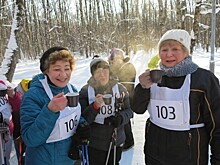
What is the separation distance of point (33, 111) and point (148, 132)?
967mm

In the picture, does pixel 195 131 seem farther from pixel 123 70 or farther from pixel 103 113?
pixel 123 70

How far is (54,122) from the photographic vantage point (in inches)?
75.7

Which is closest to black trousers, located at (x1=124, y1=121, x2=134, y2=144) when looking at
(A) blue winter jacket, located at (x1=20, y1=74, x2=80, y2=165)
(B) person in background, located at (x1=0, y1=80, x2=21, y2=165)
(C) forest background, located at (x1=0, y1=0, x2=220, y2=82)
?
(B) person in background, located at (x1=0, y1=80, x2=21, y2=165)

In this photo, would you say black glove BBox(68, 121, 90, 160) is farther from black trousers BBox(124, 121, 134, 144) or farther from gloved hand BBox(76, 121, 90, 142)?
black trousers BBox(124, 121, 134, 144)

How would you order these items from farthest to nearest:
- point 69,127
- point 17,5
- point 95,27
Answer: point 95,27 < point 17,5 < point 69,127

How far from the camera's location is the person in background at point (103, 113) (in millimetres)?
3016

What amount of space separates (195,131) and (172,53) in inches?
24.5

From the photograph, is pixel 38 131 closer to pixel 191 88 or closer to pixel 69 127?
pixel 69 127

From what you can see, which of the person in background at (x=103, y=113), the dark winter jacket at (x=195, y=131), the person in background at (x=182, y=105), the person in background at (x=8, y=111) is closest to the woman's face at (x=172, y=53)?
the person in background at (x=182, y=105)

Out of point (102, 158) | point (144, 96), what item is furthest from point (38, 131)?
point (102, 158)

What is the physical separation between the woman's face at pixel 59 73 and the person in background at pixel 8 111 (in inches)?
30.9

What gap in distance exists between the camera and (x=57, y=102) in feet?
6.02

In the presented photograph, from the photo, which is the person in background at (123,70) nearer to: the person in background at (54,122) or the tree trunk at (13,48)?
the person in background at (54,122)

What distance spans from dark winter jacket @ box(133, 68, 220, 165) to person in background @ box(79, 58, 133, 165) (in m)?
0.81
